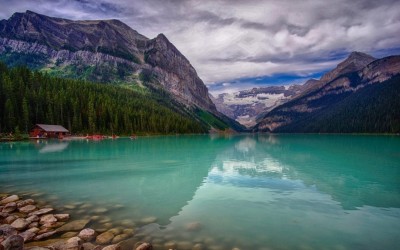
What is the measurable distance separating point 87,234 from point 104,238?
105 centimetres

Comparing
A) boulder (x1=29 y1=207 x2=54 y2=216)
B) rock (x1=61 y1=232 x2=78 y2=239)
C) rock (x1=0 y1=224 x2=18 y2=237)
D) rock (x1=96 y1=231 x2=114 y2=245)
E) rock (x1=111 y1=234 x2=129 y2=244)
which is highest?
rock (x1=0 y1=224 x2=18 y2=237)

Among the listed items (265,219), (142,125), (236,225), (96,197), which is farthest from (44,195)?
(142,125)

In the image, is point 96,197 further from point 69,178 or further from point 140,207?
point 69,178

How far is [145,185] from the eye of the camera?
1276 inches

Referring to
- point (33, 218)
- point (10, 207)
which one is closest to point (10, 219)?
point (33, 218)

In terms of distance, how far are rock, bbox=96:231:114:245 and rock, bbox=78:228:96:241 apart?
406 millimetres

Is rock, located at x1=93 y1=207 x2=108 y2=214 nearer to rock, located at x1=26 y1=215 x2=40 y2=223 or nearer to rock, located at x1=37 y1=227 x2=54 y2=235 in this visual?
rock, located at x1=26 y1=215 x2=40 y2=223

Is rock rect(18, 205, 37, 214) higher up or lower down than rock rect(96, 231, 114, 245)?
higher up

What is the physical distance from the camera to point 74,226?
17609 mm

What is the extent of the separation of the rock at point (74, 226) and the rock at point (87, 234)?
142 cm

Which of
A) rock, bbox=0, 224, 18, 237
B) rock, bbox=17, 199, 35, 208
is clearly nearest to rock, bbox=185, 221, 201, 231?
rock, bbox=0, 224, 18, 237

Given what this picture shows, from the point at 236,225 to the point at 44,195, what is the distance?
18.6 meters

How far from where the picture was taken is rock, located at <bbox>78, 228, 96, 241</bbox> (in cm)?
1556

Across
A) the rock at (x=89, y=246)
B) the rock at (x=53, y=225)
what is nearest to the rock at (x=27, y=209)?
the rock at (x=53, y=225)
